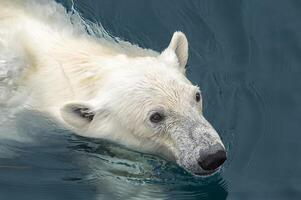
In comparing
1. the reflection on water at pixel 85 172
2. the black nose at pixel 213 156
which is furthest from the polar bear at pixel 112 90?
the reflection on water at pixel 85 172

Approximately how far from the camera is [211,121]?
916 cm

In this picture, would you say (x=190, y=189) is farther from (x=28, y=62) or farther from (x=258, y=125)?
(x=28, y=62)

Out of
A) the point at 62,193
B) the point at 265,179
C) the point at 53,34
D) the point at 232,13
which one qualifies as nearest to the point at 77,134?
the point at 62,193

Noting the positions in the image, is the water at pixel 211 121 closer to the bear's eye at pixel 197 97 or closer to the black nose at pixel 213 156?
the bear's eye at pixel 197 97

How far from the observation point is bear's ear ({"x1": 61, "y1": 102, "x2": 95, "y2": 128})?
26.1 ft

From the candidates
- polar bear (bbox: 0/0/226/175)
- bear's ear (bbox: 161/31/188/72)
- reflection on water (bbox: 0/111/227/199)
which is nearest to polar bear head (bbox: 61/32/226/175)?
polar bear (bbox: 0/0/226/175)

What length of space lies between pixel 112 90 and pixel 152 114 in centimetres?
53

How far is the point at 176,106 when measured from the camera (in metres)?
7.62

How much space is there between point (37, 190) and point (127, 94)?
154cm

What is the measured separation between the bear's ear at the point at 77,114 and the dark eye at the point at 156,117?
67 cm

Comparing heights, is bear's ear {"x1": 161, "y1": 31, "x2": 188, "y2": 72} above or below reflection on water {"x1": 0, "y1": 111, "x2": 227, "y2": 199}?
above

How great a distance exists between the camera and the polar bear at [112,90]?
7547 millimetres

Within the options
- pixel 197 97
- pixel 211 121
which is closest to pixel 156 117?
pixel 197 97

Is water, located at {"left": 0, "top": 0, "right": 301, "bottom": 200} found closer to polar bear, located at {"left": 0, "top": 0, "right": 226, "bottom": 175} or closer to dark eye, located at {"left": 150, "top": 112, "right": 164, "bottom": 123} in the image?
polar bear, located at {"left": 0, "top": 0, "right": 226, "bottom": 175}
